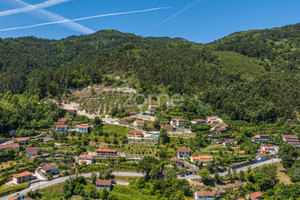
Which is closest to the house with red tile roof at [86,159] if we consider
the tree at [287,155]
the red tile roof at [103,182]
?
the red tile roof at [103,182]

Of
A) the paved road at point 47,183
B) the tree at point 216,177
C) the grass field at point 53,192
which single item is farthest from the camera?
the tree at point 216,177

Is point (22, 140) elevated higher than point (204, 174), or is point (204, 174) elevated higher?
point (22, 140)

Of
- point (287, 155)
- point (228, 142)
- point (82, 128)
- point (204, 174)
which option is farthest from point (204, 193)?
point (82, 128)

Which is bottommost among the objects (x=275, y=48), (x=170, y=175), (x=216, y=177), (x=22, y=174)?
(x=216, y=177)

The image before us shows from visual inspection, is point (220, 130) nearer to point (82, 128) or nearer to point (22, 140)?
point (82, 128)

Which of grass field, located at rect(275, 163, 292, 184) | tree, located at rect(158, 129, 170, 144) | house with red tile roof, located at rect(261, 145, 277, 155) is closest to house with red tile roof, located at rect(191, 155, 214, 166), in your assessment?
tree, located at rect(158, 129, 170, 144)

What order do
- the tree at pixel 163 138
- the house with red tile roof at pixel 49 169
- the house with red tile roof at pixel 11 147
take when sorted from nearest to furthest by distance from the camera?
the house with red tile roof at pixel 49 169 → the house with red tile roof at pixel 11 147 → the tree at pixel 163 138

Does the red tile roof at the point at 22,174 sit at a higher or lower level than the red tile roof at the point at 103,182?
higher

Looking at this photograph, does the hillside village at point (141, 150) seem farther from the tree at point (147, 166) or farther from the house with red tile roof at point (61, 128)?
the tree at point (147, 166)
